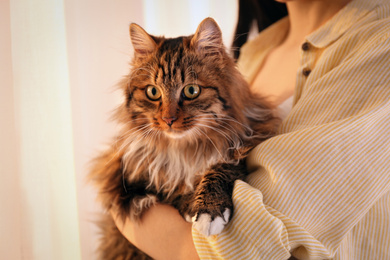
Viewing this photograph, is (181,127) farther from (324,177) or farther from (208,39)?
(324,177)

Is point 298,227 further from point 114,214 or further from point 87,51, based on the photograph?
point 87,51

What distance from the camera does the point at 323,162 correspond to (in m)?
0.88

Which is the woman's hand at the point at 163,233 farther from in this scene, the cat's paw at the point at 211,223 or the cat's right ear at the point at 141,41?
the cat's right ear at the point at 141,41

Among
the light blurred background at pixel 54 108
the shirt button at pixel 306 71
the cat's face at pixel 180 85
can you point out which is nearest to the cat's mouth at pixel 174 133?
the cat's face at pixel 180 85

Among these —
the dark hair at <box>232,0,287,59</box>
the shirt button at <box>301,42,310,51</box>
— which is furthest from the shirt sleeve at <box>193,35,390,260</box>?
the dark hair at <box>232,0,287,59</box>

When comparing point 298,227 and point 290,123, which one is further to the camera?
point 290,123

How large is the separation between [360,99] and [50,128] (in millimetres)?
1114

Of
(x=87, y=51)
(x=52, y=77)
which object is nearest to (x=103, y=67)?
(x=87, y=51)

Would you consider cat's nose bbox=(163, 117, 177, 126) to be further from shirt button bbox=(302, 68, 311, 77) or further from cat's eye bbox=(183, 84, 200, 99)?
shirt button bbox=(302, 68, 311, 77)

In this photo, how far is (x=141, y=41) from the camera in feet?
3.79

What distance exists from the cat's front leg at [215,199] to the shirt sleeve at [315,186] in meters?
0.03

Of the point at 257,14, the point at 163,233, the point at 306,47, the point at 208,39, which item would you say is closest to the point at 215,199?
the point at 163,233

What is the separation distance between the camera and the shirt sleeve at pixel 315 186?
0.83 m

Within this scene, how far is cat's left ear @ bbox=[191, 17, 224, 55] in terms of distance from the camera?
1070 mm
